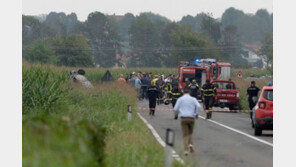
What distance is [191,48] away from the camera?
391ft

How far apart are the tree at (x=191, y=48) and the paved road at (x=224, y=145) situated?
91211 millimetres

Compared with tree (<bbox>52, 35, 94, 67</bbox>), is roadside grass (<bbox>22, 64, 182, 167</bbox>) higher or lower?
lower

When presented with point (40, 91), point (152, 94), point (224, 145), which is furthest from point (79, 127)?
point (152, 94)

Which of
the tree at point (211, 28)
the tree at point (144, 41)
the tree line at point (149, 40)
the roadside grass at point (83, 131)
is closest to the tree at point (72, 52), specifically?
the tree line at point (149, 40)

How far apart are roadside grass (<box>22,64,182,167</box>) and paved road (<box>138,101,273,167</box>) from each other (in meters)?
0.98

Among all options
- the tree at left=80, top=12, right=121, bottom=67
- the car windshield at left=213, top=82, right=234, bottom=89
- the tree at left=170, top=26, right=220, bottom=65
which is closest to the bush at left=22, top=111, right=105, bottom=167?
the car windshield at left=213, top=82, right=234, bottom=89

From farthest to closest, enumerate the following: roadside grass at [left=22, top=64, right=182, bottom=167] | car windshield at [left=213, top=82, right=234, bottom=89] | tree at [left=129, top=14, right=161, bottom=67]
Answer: tree at [left=129, top=14, right=161, bottom=67] → car windshield at [left=213, top=82, right=234, bottom=89] → roadside grass at [left=22, top=64, right=182, bottom=167]

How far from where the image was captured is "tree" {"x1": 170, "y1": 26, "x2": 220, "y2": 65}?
118875 mm

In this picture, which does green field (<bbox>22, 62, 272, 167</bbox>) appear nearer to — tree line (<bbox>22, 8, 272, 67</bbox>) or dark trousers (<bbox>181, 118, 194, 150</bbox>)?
dark trousers (<bbox>181, 118, 194, 150</bbox>)

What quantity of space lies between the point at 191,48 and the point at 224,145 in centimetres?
10147

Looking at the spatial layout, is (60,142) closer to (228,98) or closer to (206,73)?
(228,98)
